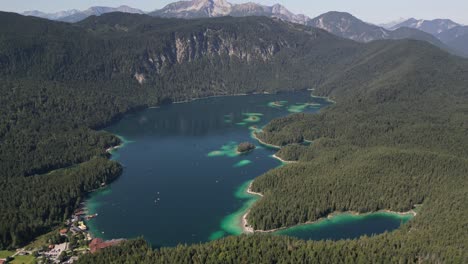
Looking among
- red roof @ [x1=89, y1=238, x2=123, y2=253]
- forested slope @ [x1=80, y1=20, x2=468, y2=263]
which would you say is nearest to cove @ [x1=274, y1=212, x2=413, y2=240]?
forested slope @ [x1=80, y1=20, x2=468, y2=263]

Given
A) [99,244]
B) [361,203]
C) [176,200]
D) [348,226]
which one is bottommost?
[176,200]

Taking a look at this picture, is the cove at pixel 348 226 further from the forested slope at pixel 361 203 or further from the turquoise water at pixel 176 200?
the turquoise water at pixel 176 200

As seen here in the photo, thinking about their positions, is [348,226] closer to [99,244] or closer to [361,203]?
[361,203]

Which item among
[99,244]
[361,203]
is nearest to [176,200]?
[99,244]

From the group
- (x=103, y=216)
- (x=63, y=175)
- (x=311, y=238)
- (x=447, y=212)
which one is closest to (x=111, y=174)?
(x=63, y=175)

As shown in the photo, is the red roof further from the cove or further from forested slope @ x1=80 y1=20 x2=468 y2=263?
the cove

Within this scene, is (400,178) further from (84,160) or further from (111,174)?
(84,160)

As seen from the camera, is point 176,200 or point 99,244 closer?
point 99,244

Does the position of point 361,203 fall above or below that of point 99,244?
above

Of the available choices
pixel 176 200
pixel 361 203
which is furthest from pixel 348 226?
pixel 176 200

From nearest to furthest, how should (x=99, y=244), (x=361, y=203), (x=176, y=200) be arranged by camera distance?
1. (x=99, y=244)
2. (x=361, y=203)
3. (x=176, y=200)

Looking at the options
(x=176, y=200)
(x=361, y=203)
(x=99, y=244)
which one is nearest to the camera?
(x=99, y=244)
